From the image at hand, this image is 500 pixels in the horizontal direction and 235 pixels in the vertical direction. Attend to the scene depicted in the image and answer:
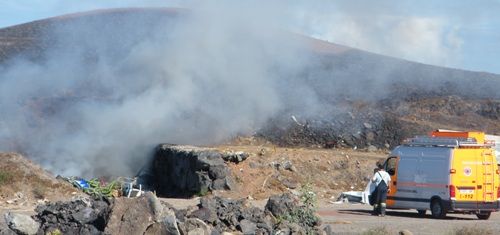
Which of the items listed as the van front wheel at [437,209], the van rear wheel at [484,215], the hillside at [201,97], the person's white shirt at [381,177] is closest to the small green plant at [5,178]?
the hillside at [201,97]

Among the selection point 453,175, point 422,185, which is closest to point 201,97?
point 422,185

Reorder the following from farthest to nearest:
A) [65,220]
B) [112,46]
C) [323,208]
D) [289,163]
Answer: [112,46]
[289,163]
[323,208]
[65,220]

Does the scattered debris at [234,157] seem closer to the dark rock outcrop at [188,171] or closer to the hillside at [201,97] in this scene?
the dark rock outcrop at [188,171]

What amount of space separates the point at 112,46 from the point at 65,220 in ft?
118

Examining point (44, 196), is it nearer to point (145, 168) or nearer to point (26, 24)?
point (145, 168)

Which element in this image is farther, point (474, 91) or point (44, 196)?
point (474, 91)

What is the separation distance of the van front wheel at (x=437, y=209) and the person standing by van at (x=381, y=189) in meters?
1.31

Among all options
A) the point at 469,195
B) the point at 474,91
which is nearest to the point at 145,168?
the point at 469,195

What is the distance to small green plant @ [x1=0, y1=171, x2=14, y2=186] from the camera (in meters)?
29.0

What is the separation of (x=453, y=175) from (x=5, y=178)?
13670 millimetres

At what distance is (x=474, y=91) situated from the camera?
57312 mm

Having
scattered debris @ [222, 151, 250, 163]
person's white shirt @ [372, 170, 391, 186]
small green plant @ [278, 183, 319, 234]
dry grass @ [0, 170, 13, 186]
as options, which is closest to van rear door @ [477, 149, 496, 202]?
person's white shirt @ [372, 170, 391, 186]

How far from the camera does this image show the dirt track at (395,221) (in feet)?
71.0

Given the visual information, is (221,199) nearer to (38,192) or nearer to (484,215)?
(484,215)
